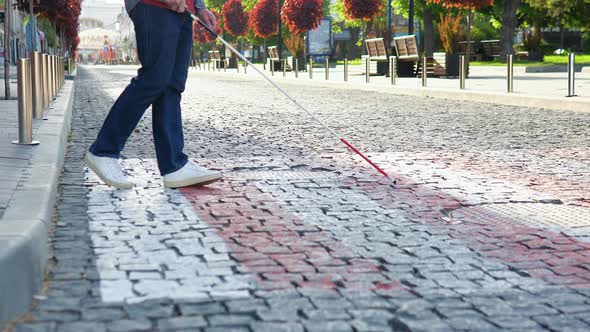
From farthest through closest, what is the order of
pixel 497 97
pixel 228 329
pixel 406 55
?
pixel 406 55 < pixel 497 97 < pixel 228 329

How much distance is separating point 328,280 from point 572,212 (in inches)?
81.4

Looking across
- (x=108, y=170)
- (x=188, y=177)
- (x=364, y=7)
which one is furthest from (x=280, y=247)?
(x=364, y=7)

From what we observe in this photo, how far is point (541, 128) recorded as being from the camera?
36.8 feet

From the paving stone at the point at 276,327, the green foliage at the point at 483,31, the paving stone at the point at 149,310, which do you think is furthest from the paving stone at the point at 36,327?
the green foliage at the point at 483,31

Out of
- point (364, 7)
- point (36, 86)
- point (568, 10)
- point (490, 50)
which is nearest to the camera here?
point (36, 86)

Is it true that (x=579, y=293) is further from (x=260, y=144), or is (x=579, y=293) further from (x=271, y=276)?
(x=260, y=144)

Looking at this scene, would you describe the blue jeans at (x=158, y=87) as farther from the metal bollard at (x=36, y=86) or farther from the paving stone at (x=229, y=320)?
the metal bollard at (x=36, y=86)

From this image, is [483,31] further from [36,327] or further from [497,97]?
[36,327]

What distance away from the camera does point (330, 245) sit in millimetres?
4309

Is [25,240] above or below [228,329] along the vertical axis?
above

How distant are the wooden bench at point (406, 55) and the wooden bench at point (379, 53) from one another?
3.51 feet

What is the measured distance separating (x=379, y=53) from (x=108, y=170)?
27.1m

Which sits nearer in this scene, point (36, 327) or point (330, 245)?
point (36, 327)

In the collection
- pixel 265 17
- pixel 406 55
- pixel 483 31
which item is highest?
pixel 265 17
